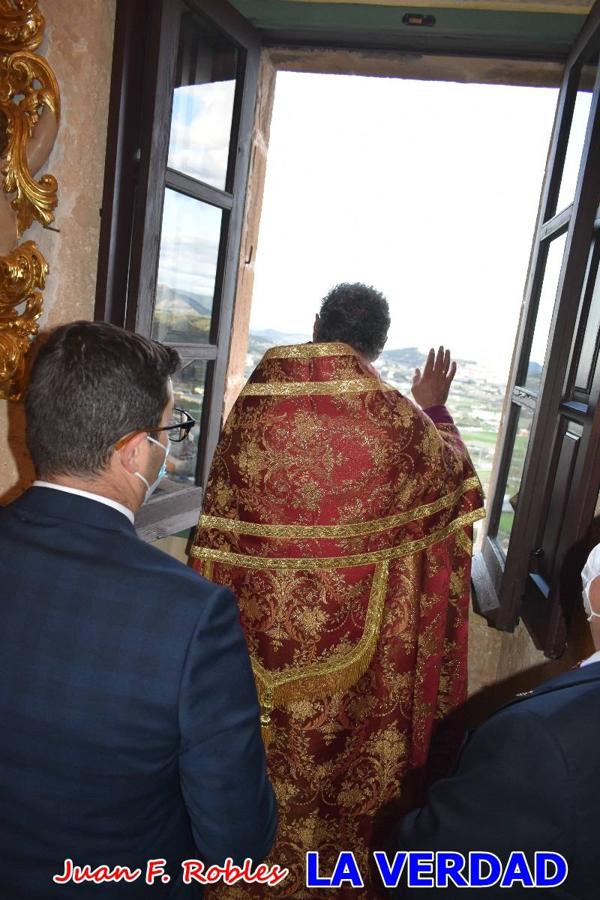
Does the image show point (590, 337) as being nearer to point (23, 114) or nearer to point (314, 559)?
point (314, 559)

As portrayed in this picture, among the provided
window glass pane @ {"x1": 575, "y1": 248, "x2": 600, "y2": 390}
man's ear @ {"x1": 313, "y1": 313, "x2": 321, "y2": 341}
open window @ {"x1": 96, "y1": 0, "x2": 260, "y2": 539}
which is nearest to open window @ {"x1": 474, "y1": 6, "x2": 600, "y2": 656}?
window glass pane @ {"x1": 575, "y1": 248, "x2": 600, "y2": 390}

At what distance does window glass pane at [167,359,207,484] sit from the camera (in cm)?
257

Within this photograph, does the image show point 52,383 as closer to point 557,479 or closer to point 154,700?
point 154,700

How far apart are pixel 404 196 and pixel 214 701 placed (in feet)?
10.0

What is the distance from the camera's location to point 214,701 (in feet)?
3.06

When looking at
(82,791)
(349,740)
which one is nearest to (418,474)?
(349,740)

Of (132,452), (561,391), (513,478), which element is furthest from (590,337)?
(132,452)

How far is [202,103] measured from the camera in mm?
2395

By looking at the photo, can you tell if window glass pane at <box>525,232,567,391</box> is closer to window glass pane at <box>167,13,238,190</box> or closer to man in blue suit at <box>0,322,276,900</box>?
window glass pane at <box>167,13,238,190</box>

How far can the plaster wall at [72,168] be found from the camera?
6.42 feet

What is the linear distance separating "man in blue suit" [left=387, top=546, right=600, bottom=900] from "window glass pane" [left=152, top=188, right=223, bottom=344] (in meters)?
1.75

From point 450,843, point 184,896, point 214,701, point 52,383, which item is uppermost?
point 52,383

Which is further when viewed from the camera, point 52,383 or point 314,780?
point 314,780

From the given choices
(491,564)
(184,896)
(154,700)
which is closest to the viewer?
(154,700)
